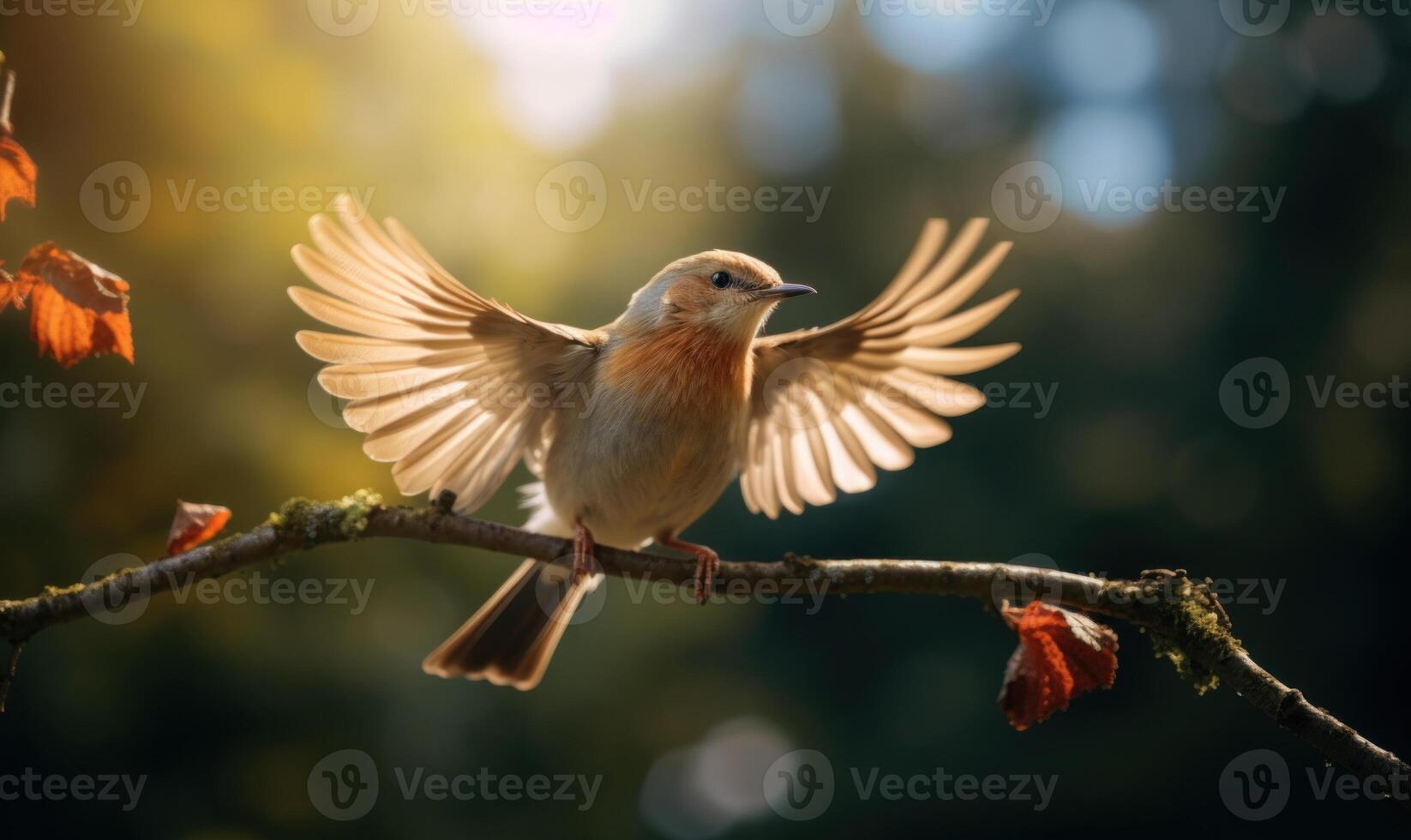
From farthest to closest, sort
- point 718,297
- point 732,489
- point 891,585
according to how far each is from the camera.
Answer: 1. point 732,489
2. point 718,297
3. point 891,585

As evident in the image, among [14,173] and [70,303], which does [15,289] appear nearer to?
[70,303]

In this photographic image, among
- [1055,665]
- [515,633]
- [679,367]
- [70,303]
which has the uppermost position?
[679,367]

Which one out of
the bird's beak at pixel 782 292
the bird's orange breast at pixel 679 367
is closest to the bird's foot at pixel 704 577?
the bird's orange breast at pixel 679 367

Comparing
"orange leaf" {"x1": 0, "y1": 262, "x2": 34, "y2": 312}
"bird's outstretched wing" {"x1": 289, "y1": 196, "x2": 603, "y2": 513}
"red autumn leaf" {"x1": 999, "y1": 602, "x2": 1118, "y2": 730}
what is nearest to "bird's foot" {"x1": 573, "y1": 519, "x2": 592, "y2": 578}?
"bird's outstretched wing" {"x1": 289, "y1": 196, "x2": 603, "y2": 513}

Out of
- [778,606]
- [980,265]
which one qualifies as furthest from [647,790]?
[980,265]

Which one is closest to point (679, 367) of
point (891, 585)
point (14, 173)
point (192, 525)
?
point (891, 585)

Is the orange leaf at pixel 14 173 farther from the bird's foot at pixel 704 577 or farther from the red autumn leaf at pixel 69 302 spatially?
the bird's foot at pixel 704 577

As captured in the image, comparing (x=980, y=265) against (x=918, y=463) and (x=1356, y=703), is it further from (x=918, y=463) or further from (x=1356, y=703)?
(x=1356, y=703)
